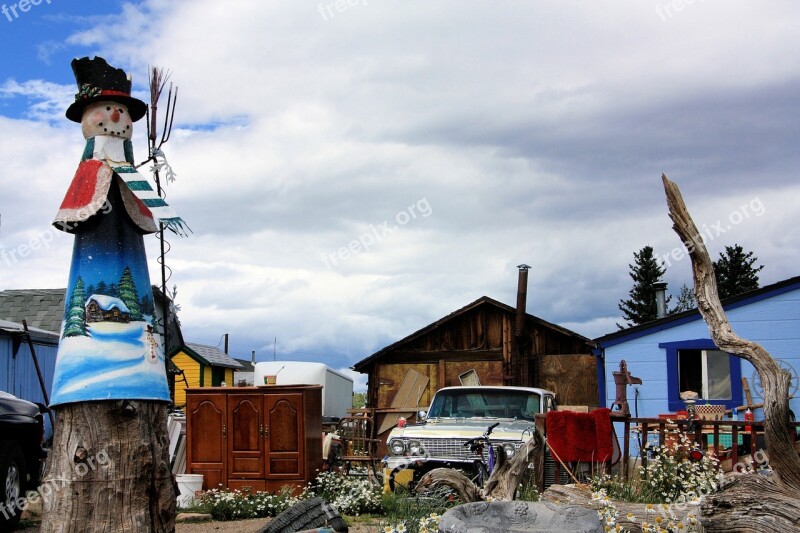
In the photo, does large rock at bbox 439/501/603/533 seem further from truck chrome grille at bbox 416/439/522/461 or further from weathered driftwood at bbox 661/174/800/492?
truck chrome grille at bbox 416/439/522/461

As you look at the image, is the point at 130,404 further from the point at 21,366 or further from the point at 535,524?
the point at 21,366

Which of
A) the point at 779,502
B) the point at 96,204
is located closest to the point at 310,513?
the point at 96,204

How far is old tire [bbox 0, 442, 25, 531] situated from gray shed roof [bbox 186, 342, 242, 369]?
1925cm

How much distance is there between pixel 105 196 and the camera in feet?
20.9

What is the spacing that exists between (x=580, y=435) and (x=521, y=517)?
487cm

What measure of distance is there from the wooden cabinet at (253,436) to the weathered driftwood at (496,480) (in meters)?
3.17

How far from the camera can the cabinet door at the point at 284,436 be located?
11.3 metres

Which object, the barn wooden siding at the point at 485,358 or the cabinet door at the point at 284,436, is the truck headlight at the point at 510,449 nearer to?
the cabinet door at the point at 284,436

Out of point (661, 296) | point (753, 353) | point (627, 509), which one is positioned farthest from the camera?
point (661, 296)

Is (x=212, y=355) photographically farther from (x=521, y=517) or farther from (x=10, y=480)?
(x=521, y=517)

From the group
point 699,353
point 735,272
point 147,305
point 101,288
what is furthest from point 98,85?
point 735,272

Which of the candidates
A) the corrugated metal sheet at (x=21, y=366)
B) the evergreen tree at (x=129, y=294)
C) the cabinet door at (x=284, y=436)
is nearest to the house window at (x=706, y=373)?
the cabinet door at (x=284, y=436)

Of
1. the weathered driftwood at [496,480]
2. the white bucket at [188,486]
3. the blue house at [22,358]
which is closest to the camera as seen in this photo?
the weathered driftwood at [496,480]

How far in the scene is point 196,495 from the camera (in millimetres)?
11164
